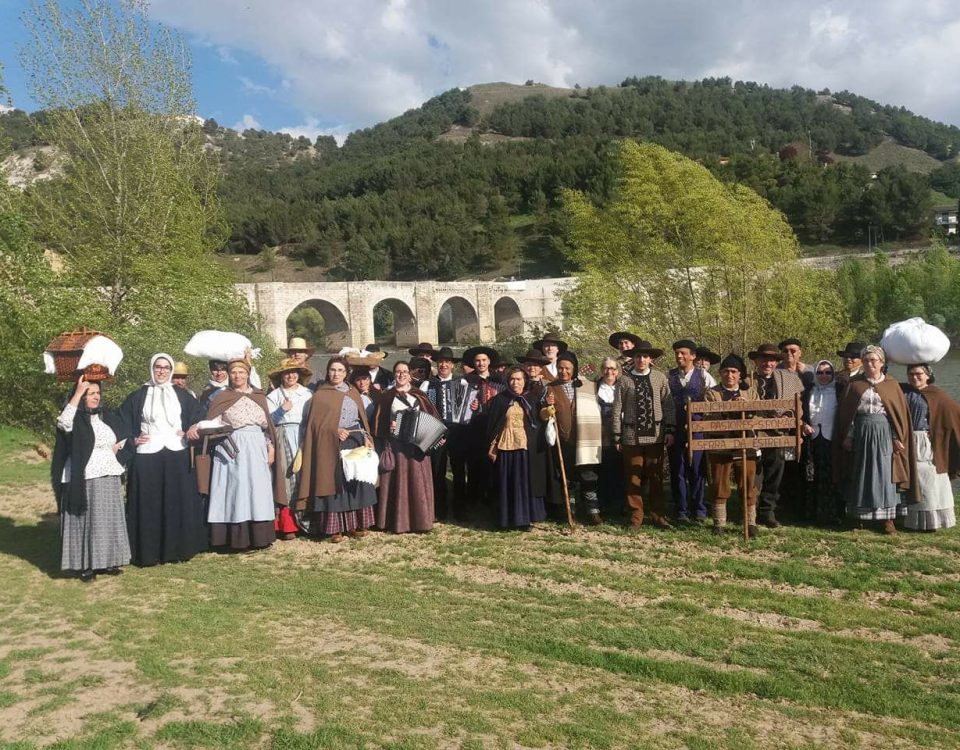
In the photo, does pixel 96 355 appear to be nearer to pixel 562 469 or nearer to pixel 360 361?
pixel 360 361

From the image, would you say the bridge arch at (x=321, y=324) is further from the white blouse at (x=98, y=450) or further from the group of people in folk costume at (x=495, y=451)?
the white blouse at (x=98, y=450)

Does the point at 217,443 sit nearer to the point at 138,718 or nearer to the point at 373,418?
the point at 373,418

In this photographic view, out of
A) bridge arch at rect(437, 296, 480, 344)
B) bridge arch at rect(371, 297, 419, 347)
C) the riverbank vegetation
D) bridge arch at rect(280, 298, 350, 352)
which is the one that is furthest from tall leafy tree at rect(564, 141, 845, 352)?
bridge arch at rect(437, 296, 480, 344)

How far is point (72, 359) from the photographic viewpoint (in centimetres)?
573

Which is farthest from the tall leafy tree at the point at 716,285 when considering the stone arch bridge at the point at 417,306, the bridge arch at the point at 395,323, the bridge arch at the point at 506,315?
the bridge arch at the point at 506,315

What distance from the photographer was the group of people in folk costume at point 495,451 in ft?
18.9

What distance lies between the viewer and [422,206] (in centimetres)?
8881

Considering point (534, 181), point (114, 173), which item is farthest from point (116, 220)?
point (534, 181)

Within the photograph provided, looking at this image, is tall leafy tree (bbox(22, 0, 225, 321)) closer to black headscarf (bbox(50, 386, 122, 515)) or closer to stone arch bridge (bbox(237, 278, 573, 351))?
black headscarf (bbox(50, 386, 122, 515))

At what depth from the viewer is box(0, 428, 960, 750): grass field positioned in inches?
124

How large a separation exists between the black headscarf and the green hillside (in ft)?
124

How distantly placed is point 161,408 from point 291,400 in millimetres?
1245

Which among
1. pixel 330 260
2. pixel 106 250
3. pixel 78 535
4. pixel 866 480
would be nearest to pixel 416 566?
pixel 78 535

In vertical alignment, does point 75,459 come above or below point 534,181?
below
